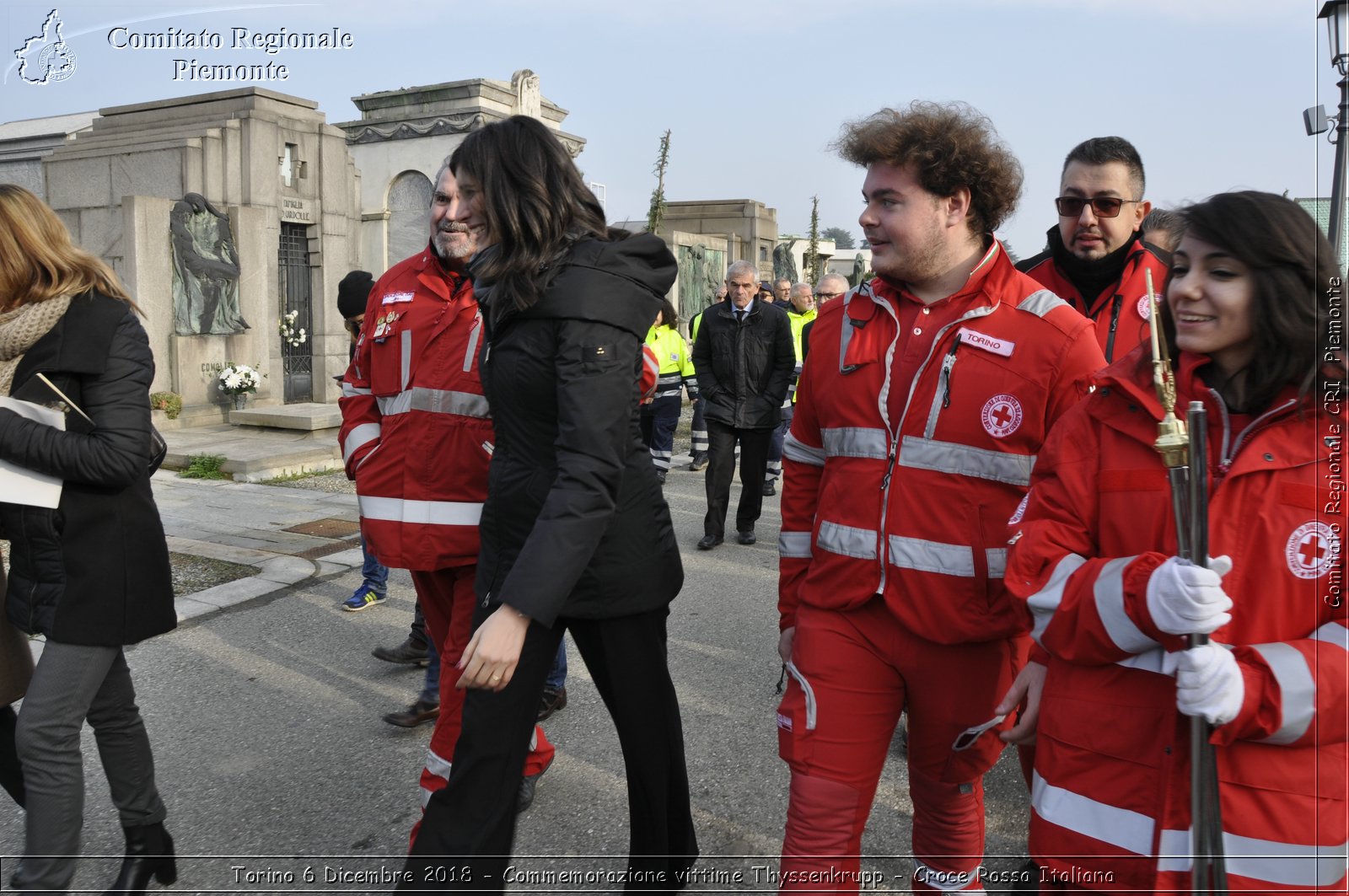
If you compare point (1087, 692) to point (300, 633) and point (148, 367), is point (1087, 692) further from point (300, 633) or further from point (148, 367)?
point (300, 633)

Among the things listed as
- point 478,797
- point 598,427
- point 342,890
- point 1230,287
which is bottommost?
point 342,890

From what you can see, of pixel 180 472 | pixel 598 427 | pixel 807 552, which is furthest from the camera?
pixel 180 472

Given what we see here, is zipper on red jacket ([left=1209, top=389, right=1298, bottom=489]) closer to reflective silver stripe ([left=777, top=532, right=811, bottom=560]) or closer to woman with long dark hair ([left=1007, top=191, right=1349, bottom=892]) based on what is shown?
woman with long dark hair ([left=1007, top=191, right=1349, bottom=892])

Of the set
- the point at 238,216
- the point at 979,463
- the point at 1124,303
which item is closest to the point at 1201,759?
the point at 979,463

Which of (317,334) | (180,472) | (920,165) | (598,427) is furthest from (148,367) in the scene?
(317,334)

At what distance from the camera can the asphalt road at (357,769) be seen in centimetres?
339

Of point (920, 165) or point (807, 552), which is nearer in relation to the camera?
point (920, 165)

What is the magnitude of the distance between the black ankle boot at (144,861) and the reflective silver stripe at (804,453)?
7.09 ft

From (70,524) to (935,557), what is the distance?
2.34 meters

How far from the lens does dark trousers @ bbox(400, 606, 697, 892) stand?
248 centimetres

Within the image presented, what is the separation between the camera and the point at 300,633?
5.72m

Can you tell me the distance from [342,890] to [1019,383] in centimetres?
247

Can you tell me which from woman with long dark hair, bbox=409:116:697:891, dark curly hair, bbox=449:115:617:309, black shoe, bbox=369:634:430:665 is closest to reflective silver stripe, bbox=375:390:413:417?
woman with long dark hair, bbox=409:116:697:891

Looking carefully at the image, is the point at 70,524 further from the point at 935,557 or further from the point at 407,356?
the point at 935,557
